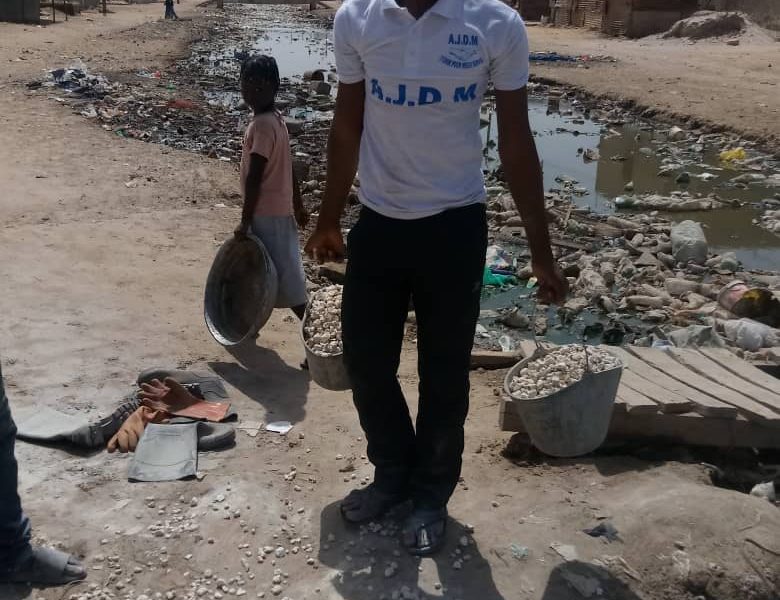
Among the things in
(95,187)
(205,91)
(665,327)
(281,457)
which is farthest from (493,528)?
(205,91)

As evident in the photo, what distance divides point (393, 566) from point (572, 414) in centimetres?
78

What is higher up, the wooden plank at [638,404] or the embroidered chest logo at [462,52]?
the embroidered chest logo at [462,52]

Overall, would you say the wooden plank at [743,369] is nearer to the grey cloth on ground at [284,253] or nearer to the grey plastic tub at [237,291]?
the grey cloth on ground at [284,253]

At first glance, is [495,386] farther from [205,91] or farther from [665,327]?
[205,91]

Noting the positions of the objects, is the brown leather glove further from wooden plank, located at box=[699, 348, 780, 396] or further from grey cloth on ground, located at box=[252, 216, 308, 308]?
wooden plank, located at box=[699, 348, 780, 396]

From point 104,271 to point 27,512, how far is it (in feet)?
9.61

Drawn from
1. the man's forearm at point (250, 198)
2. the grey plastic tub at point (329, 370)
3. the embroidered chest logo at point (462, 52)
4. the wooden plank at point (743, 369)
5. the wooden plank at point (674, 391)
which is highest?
the embroidered chest logo at point (462, 52)

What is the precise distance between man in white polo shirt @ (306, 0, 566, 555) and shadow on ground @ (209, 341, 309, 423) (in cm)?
108

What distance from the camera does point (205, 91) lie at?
1677cm

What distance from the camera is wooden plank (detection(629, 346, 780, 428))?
358cm

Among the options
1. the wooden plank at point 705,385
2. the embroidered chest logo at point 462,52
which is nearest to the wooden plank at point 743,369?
the wooden plank at point 705,385

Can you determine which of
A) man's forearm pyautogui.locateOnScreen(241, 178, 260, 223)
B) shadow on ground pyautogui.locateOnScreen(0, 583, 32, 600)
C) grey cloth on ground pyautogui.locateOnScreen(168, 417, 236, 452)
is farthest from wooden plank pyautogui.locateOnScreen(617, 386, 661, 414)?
shadow on ground pyautogui.locateOnScreen(0, 583, 32, 600)

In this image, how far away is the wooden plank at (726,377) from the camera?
3.71 meters

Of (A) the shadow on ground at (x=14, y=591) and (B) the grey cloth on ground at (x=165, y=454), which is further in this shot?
(B) the grey cloth on ground at (x=165, y=454)
